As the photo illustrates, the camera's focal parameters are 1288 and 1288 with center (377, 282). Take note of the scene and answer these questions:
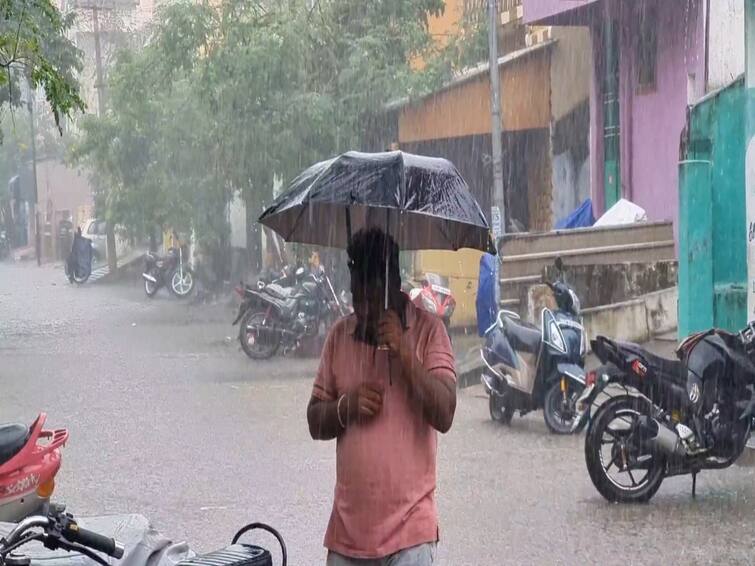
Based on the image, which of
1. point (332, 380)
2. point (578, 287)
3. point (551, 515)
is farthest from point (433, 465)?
point (578, 287)

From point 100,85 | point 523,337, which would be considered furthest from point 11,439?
point 100,85

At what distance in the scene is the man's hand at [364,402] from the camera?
3355mm

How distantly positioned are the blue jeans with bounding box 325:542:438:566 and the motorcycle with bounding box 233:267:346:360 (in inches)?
481

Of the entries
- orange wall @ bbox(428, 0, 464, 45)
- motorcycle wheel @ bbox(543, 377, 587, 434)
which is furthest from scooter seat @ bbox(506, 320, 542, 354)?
orange wall @ bbox(428, 0, 464, 45)

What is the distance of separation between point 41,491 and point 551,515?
3.03 meters

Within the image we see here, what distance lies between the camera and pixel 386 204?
3.47 meters

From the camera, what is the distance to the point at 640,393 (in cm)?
768

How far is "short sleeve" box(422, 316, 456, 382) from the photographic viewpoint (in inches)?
134

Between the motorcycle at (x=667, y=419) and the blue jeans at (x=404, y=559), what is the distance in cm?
420

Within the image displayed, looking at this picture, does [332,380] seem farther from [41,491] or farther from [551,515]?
[551,515]

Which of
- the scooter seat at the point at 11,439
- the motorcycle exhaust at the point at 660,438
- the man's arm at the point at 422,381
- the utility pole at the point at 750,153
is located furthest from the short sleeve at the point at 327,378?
the utility pole at the point at 750,153

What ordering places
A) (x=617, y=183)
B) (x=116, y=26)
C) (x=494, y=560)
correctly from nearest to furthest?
(x=494, y=560) < (x=617, y=183) < (x=116, y=26)

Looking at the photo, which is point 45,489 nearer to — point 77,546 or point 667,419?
point 77,546

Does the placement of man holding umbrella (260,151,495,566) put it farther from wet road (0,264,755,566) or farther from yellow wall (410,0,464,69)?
yellow wall (410,0,464,69)
